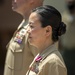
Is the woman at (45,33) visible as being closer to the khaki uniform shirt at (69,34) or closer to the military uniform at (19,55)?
the military uniform at (19,55)

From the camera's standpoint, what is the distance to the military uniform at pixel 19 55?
4.79 m

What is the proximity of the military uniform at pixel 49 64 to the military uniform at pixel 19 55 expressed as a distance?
781 mm

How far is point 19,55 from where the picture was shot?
4820mm

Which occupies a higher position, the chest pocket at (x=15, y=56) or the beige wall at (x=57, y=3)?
the beige wall at (x=57, y=3)

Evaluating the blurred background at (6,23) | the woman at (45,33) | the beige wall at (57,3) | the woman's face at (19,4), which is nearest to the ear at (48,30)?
the woman at (45,33)

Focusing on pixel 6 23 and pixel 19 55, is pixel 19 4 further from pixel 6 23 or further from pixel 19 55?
pixel 6 23

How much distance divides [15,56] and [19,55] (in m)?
0.04

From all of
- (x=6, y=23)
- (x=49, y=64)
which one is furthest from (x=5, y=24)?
(x=49, y=64)

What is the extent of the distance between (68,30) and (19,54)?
1993mm

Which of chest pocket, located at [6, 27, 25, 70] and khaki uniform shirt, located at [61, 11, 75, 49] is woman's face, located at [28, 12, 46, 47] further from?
khaki uniform shirt, located at [61, 11, 75, 49]

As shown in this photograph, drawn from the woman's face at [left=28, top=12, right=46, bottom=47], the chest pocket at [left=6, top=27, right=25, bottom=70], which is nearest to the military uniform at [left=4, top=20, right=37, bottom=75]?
the chest pocket at [left=6, top=27, right=25, bottom=70]

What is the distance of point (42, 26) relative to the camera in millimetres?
3971

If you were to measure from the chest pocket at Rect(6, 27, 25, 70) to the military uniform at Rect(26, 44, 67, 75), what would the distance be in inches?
32.2

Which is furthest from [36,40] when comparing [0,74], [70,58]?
[0,74]
